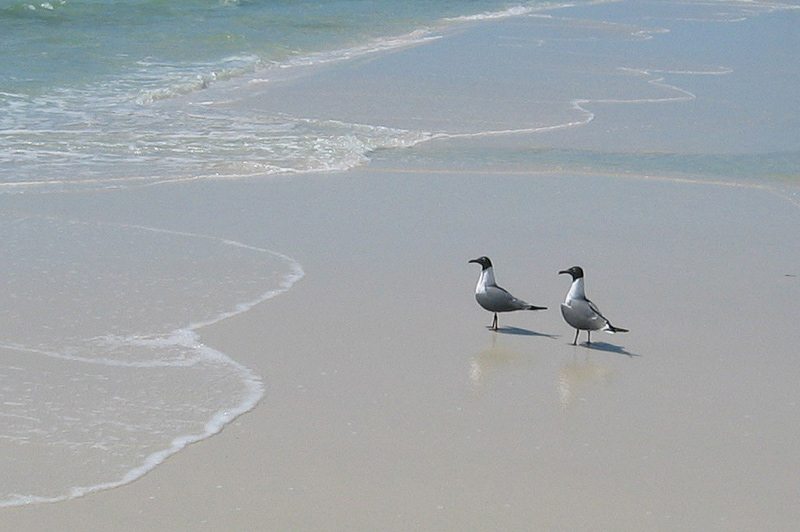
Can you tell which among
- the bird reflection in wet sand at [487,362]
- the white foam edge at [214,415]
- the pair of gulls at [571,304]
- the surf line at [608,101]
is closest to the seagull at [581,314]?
the pair of gulls at [571,304]

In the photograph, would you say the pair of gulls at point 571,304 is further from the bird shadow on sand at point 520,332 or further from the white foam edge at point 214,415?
the white foam edge at point 214,415

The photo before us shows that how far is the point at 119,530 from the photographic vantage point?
3742 mm

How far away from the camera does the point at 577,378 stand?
5.31 m

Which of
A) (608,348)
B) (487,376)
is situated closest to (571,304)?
(608,348)

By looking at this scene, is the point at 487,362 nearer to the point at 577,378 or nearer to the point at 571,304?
the point at 577,378

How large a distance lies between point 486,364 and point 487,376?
0.17m

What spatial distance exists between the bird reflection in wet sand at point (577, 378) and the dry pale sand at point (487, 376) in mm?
13

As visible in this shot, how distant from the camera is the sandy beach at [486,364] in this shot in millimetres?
3988

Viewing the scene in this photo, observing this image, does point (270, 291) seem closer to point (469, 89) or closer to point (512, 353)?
point (512, 353)

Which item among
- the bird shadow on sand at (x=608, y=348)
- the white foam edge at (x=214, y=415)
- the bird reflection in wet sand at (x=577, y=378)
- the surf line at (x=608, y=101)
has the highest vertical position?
the white foam edge at (x=214, y=415)

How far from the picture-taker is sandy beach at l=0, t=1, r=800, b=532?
399 cm

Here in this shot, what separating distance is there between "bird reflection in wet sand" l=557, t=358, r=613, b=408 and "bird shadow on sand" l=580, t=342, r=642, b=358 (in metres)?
0.18

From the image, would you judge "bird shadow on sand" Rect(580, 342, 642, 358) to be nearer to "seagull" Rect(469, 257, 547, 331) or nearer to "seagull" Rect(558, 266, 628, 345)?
"seagull" Rect(558, 266, 628, 345)

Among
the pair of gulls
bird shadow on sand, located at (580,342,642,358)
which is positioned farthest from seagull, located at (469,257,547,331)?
bird shadow on sand, located at (580,342,642,358)
